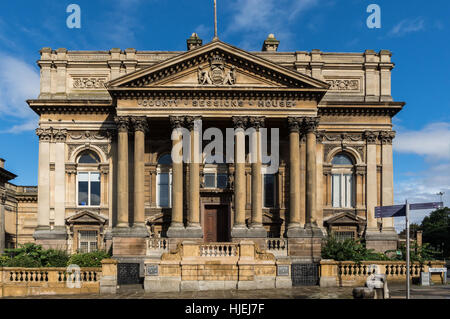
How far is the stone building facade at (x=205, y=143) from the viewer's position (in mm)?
31953

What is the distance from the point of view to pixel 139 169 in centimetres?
3238

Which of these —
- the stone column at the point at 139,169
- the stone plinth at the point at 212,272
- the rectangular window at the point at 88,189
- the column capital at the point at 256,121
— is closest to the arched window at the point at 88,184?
the rectangular window at the point at 88,189

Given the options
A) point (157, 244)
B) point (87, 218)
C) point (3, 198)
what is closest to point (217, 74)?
point (157, 244)

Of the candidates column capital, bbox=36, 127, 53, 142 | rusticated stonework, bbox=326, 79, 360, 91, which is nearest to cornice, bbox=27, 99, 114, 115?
column capital, bbox=36, 127, 53, 142

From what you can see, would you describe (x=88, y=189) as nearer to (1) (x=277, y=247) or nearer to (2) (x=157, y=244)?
(2) (x=157, y=244)

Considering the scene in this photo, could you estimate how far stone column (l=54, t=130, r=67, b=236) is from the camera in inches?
1385

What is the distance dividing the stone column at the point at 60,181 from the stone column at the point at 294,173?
16.4 metres

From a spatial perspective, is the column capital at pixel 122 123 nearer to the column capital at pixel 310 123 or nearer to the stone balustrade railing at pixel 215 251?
the stone balustrade railing at pixel 215 251

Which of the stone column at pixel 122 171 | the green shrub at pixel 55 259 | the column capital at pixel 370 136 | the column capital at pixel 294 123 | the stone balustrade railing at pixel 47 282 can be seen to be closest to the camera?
the stone balustrade railing at pixel 47 282

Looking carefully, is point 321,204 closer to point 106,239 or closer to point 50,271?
point 106,239

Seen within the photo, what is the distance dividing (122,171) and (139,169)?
124 cm

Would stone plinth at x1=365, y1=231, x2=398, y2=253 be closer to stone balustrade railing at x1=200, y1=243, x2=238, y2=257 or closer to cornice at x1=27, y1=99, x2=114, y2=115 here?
stone balustrade railing at x1=200, y1=243, x2=238, y2=257

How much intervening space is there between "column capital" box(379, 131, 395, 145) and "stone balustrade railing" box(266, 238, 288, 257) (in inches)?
466
